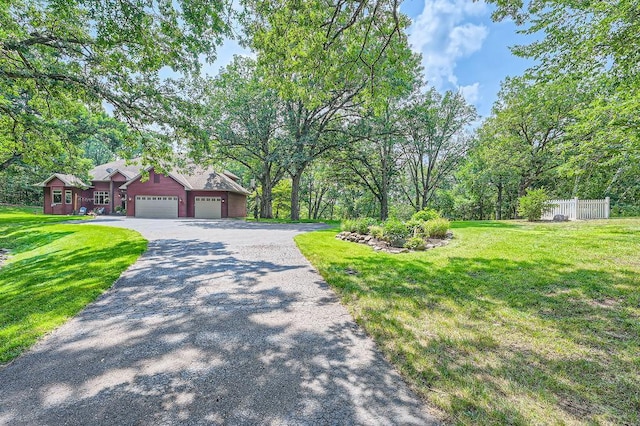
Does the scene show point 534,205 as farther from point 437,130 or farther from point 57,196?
point 57,196

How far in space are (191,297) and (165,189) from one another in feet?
82.4

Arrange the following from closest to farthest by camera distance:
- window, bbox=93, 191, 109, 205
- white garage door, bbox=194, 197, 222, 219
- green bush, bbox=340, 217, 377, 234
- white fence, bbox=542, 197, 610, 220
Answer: green bush, bbox=340, 217, 377, 234
white fence, bbox=542, 197, 610, 220
white garage door, bbox=194, 197, 222, 219
window, bbox=93, 191, 109, 205

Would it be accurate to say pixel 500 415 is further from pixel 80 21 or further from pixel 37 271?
pixel 80 21

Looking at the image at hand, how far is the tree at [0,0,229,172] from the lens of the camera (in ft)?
20.5

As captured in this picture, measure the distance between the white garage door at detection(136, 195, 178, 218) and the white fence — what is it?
27.6 metres

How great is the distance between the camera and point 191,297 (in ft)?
15.2

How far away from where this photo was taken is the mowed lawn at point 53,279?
363 centimetres

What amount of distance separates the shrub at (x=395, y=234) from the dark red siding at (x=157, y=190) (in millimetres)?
22943

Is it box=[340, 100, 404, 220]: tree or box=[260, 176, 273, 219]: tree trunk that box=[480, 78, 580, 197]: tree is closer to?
box=[340, 100, 404, 220]: tree

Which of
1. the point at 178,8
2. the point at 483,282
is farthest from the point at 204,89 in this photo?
the point at 483,282

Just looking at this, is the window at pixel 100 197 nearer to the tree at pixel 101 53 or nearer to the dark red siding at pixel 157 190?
the dark red siding at pixel 157 190

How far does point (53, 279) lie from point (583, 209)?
20189 mm

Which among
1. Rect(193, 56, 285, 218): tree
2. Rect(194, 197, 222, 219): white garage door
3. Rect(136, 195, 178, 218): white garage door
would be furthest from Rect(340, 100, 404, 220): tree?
Rect(136, 195, 178, 218): white garage door

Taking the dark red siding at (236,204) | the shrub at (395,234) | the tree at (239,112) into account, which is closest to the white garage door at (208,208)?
the dark red siding at (236,204)
